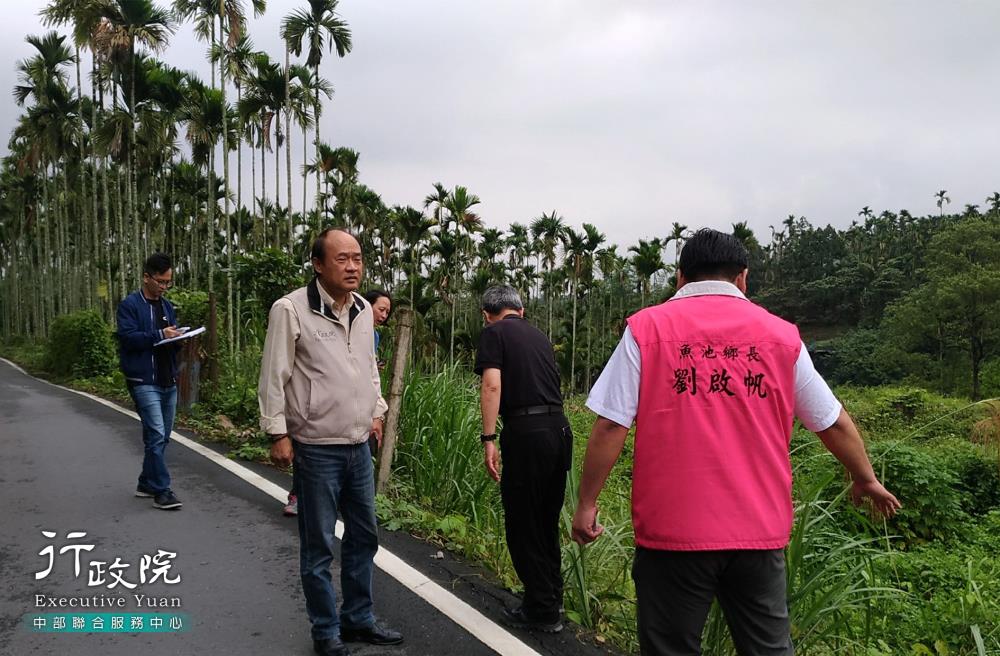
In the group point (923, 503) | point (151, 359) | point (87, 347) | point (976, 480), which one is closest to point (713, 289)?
point (151, 359)

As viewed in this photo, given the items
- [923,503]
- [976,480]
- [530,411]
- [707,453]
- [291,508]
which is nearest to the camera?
[707,453]

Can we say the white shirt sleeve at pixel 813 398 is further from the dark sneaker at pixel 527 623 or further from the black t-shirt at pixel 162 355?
the black t-shirt at pixel 162 355

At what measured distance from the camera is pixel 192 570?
384 cm

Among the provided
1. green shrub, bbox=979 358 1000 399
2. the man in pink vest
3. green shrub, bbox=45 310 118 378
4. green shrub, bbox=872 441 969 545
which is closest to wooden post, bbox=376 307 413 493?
the man in pink vest

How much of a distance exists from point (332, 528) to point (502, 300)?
146 centimetres

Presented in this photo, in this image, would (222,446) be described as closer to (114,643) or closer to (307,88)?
(114,643)

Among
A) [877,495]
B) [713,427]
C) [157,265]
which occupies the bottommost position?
[877,495]

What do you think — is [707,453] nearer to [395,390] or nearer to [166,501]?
[395,390]

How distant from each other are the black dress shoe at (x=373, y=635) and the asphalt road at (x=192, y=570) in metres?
0.04

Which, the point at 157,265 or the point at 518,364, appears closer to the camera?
the point at 518,364

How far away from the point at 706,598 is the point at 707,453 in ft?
1.44

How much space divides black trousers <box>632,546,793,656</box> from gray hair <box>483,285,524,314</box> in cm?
182

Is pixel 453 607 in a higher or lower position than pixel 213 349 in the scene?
lower

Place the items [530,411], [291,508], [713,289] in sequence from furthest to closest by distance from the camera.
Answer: [291,508]
[530,411]
[713,289]
